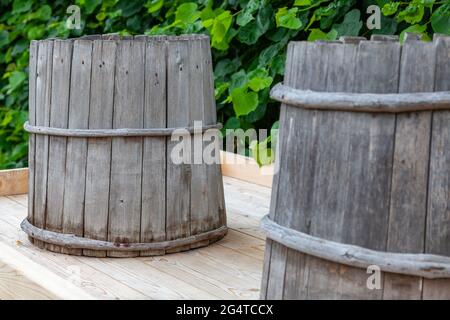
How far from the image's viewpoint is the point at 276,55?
3.39m

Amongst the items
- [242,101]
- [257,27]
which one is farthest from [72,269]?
[257,27]

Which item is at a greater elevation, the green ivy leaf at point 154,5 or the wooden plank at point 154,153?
the green ivy leaf at point 154,5

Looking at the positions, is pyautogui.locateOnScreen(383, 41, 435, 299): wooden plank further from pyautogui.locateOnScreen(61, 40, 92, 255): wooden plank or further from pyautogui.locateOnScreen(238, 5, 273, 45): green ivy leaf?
pyautogui.locateOnScreen(238, 5, 273, 45): green ivy leaf

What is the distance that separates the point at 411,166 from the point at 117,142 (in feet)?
3.11

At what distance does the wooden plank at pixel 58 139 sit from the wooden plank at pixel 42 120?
0.7 inches

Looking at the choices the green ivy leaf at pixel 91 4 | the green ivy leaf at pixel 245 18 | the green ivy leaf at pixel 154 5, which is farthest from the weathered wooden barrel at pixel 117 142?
the green ivy leaf at pixel 91 4

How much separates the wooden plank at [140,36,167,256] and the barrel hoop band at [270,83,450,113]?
2.40 ft

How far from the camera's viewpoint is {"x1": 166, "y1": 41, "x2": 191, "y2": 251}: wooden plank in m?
2.17

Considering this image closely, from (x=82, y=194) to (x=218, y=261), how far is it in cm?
44

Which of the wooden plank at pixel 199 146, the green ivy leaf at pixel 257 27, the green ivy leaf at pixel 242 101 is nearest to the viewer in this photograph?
the wooden plank at pixel 199 146

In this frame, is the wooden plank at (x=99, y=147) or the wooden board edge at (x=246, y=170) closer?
the wooden plank at (x=99, y=147)

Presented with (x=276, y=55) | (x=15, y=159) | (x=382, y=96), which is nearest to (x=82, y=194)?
(x=382, y=96)

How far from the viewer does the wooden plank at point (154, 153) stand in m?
2.14

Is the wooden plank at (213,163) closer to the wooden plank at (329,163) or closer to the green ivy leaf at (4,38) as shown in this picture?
the wooden plank at (329,163)
